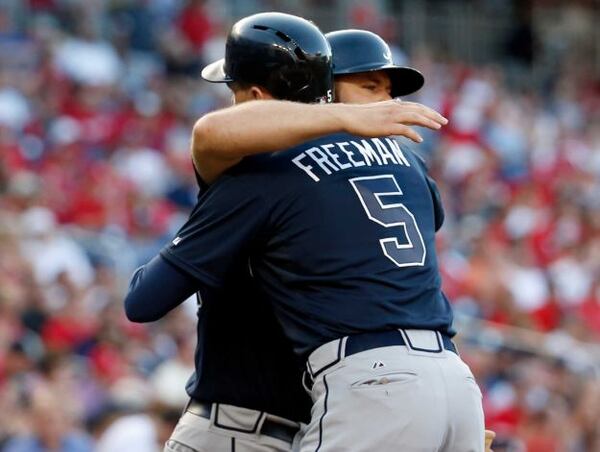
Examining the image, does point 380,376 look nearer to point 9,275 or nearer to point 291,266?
point 291,266

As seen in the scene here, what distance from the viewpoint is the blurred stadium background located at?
7.48 meters

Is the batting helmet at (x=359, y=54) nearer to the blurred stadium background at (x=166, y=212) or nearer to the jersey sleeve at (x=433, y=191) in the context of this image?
the jersey sleeve at (x=433, y=191)

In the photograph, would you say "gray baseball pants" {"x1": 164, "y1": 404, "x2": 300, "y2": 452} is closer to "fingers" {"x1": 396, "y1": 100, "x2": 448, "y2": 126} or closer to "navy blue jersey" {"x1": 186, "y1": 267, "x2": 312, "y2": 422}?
"navy blue jersey" {"x1": 186, "y1": 267, "x2": 312, "y2": 422}

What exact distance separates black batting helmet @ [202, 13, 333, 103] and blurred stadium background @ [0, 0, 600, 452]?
2300mm

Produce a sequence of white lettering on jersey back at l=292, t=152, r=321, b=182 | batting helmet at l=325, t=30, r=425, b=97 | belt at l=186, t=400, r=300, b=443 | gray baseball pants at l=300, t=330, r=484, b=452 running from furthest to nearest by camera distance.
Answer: batting helmet at l=325, t=30, r=425, b=97
belt at l=186, t=400, r=300, b=443
white lettering on jersey back at l=292, t=152, r=321, b=182
gray baseball pants at l=300, t=330, r=484, b=452

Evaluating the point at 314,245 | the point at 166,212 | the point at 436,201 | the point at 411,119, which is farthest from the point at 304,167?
the point at 166,212

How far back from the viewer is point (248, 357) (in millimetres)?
3814

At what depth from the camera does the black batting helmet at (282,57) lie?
11.8 ft

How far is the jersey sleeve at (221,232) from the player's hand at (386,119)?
34cm

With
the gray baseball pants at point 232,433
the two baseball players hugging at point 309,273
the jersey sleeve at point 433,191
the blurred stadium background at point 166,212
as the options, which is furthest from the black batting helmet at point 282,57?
the blurred stadium background at point 166,212

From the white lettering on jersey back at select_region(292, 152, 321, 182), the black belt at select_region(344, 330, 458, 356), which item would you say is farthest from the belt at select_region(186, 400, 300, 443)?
the white lettering on jersey back at select_region(292, 152, 321, 182)

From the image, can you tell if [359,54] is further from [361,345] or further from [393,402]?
[393,402]

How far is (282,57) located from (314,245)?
53cm

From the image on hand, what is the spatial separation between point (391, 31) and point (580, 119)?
9.11ft
